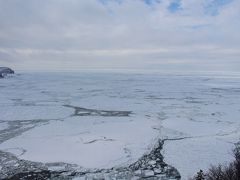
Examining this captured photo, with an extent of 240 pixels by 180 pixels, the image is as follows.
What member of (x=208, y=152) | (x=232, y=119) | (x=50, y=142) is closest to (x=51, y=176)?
(x=50, y=142)

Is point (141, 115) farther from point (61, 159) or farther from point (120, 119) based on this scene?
point (61, 159)

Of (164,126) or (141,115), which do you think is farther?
(141,115)

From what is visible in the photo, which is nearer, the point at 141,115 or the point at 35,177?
the point at 35,177

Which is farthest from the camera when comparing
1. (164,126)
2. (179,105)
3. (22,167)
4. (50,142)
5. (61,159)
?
(179,105)

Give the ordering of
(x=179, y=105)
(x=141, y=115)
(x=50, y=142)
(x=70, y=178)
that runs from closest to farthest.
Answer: (x=70, y=178) < (x=50, y=142) < (x=141, y=115) < (x=179, y=105)

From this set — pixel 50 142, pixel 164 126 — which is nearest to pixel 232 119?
pixel 164 126

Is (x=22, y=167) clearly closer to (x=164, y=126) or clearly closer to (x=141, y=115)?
(x=164, y=126)

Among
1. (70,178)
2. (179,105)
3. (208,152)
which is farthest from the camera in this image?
(179,105)

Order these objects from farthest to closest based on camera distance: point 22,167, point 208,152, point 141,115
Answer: point 141,115
point 208,152
point 22,167
